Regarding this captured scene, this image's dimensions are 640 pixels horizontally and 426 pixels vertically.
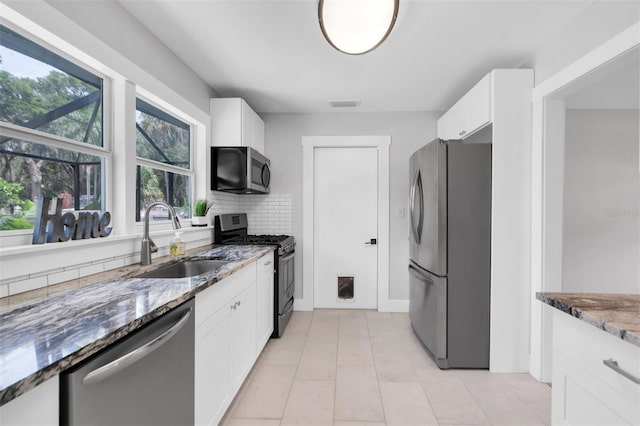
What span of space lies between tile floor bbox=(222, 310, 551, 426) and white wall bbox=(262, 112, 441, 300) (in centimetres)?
105

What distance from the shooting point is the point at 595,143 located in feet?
9.07

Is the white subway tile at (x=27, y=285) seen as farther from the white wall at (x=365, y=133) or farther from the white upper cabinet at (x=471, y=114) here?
the white upper cabinet at (x=471, y=114)

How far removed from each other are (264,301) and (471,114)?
249cm

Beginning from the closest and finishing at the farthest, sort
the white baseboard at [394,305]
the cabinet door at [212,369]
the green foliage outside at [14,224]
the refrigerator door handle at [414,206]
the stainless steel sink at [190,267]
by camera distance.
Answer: the green foliage outside at [14,224], the cabinet door at [212,369], the stainless steel sink at [190,267], the refrigerator door handle at [414,206], the white baseboard at [394,305]

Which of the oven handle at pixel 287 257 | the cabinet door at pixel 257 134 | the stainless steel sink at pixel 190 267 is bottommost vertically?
the oven handle at pixel 287 257

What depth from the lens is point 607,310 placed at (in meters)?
0.98

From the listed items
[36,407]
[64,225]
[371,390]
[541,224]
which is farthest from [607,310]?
[64,225]

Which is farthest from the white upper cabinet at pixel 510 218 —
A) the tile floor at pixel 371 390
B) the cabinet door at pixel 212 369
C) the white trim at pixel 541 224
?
the cabinet door at pixel 212 369

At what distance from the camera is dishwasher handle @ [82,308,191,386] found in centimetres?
76

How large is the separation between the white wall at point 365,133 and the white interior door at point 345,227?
0.70 ft

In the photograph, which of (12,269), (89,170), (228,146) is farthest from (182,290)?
(228,146)

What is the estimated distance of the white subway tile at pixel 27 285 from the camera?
1.19 metres

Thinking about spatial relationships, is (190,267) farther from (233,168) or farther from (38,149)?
(233,168)

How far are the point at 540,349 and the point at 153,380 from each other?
2.56m
